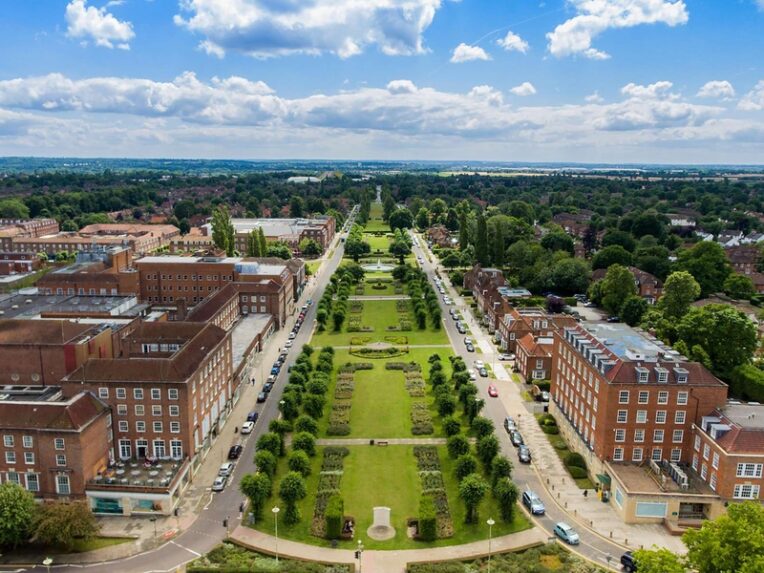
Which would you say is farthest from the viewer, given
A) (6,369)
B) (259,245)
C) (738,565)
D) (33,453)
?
(259,245)

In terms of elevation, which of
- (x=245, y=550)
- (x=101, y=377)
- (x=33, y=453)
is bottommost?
(x=245, y=550)

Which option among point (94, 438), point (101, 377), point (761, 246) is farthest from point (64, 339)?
point (761, 246)

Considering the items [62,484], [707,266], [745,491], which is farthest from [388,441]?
[707,266]

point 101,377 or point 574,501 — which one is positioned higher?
point 101,377

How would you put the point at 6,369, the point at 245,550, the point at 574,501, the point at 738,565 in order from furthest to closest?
the point at 6,369
the point at 574,501
the point at 245,550
the point at 738,565

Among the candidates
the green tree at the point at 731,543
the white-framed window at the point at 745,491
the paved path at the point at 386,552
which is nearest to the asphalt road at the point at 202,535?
the paved path at the point at 386,552

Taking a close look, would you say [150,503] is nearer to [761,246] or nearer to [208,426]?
[208,426]

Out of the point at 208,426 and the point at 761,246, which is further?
the point at 761,246

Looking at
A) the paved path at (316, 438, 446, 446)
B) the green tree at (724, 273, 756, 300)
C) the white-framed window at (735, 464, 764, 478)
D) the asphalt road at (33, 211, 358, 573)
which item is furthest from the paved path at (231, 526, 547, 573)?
the green tree at (724, 273, 756, 300)

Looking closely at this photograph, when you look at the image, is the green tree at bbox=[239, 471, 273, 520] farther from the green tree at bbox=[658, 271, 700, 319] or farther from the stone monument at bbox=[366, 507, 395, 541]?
the green tree at bbox=[658, 271, 700, 319]
